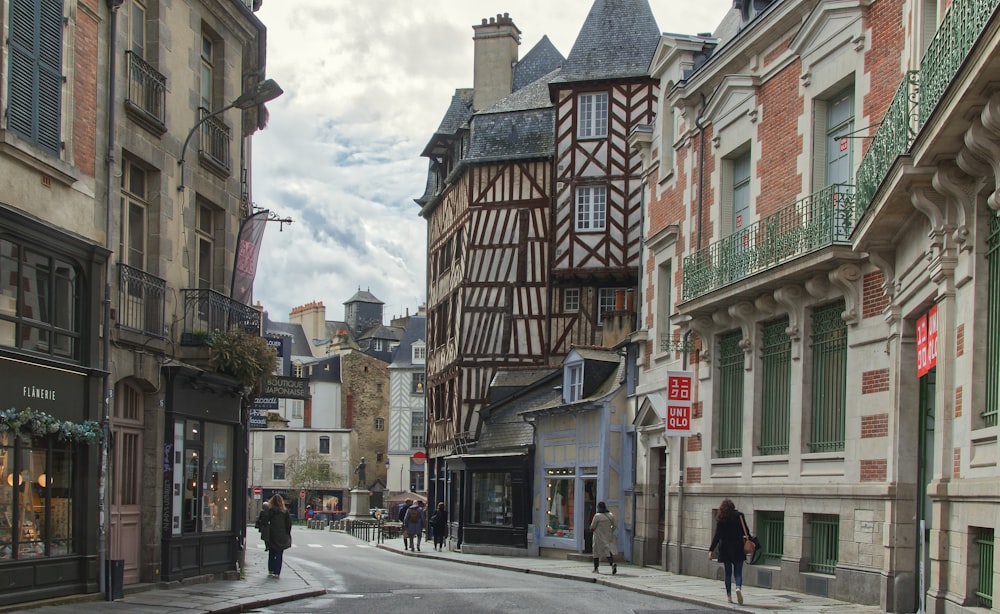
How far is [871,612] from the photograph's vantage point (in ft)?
49.2

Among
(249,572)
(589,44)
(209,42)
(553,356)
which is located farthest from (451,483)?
(209,42)

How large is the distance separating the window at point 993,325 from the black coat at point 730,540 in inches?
228

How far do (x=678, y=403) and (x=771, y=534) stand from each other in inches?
131

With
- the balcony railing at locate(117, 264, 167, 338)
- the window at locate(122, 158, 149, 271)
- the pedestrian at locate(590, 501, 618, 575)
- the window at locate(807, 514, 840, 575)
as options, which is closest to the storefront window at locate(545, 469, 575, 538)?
the pedestrian at locate(590, 501, 618, 575)

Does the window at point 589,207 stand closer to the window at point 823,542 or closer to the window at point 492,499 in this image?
the window at point 492,499

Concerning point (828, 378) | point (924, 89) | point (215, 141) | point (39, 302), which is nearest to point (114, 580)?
point (39, 302)

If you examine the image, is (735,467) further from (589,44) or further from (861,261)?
(589,44)

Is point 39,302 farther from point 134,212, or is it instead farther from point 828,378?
point 828,378

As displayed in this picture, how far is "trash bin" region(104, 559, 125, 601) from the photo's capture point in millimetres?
15344

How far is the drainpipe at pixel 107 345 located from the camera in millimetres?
15425

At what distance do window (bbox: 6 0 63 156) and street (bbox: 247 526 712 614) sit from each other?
20.2 feet

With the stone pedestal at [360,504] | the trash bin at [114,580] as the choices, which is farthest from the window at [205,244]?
the stone pedestal at [360,504]

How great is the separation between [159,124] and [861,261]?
9472mm

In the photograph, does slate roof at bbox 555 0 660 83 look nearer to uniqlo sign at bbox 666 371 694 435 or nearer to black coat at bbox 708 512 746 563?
uniqlo sign at bbox 666 371 694 435
